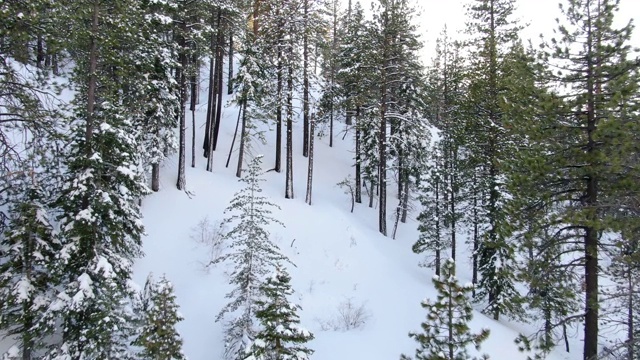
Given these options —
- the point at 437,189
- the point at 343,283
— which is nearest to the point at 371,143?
the point at 437,189

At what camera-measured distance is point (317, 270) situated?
53.7 ft

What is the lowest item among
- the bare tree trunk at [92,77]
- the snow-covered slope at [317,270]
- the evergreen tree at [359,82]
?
the snow-covered slope at [317,270]

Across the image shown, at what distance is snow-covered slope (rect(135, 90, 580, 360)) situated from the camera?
1285cm

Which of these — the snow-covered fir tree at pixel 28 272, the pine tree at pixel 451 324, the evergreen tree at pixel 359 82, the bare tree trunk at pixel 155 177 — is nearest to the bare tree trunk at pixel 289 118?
the evergreen tree at pixel 359 82

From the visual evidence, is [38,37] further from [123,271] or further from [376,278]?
[376,278]

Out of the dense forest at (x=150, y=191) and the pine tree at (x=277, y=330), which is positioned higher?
the dense forest at (x=150, y=191)

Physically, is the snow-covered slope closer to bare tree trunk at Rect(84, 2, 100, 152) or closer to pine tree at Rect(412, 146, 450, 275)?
pine tree at Rect(412, 146, 450, 275)

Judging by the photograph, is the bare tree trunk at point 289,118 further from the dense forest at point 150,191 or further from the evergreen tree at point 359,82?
the dense forest at point 150,191

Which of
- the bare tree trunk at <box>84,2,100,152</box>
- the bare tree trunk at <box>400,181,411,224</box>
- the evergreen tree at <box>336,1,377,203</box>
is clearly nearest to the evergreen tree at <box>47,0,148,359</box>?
the bare tree trunk at <box>84,2,100,152</box>

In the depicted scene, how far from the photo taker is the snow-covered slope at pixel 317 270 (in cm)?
1285

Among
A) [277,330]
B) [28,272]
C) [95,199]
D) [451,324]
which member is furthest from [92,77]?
[451,324]

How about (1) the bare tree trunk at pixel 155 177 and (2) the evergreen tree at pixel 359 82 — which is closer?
(1) the bare tree trunk at pixel 155 177

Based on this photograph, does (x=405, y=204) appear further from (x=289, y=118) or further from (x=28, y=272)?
(x=28, y=272)

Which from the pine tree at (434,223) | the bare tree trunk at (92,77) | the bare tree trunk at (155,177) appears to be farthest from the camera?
the pine tree at (434,223)
